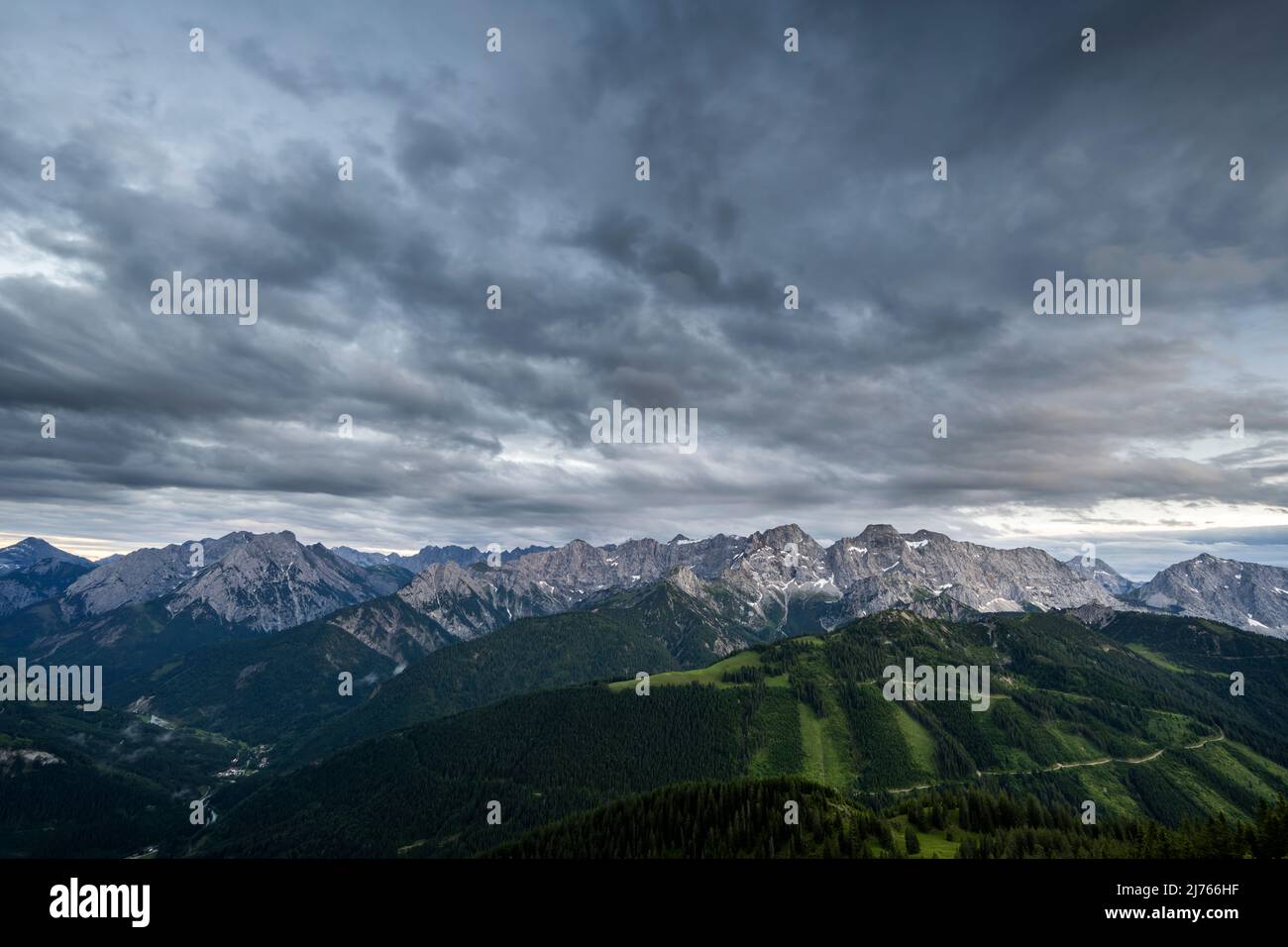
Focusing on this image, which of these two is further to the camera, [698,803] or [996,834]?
[698,803]
